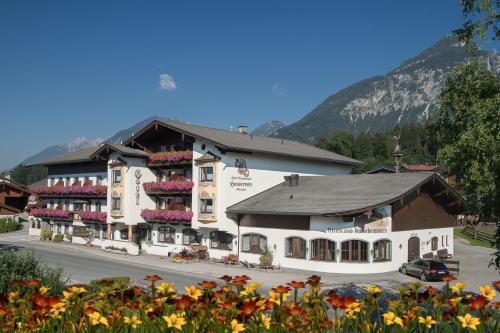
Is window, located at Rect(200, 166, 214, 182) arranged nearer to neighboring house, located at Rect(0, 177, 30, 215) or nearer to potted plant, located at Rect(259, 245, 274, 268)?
potted plant, located at Rect(259, 245, 274, 268)

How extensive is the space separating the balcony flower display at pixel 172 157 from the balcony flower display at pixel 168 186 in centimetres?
187

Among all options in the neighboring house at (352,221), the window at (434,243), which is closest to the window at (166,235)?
the neighboring house at (352,221)

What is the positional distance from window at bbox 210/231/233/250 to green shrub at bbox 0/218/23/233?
121ft

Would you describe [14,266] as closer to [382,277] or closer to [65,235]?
[382,277]

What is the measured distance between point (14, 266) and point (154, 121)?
85.3 ft

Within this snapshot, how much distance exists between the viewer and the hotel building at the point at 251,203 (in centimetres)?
3281

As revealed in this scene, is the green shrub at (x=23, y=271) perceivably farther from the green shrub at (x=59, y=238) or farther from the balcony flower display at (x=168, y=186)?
the green shrub at (x=59, y=238)

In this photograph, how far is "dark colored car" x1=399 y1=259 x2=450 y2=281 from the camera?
29359 mm

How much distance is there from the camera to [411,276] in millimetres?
31859

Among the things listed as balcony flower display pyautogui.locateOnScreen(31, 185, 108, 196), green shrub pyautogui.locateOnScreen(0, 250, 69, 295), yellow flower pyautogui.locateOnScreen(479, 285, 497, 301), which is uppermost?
balcony flower display pyautogui.locateOnScreen(31, 185, 108, 196)

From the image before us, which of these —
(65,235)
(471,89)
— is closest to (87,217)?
(65,235)

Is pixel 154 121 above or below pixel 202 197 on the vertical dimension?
above

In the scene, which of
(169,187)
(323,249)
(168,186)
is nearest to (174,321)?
(323,249)

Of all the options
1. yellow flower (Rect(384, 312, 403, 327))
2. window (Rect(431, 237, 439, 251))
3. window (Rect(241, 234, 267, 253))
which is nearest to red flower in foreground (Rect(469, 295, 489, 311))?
yellow flower (Rect(384, 312, 403, 327))
